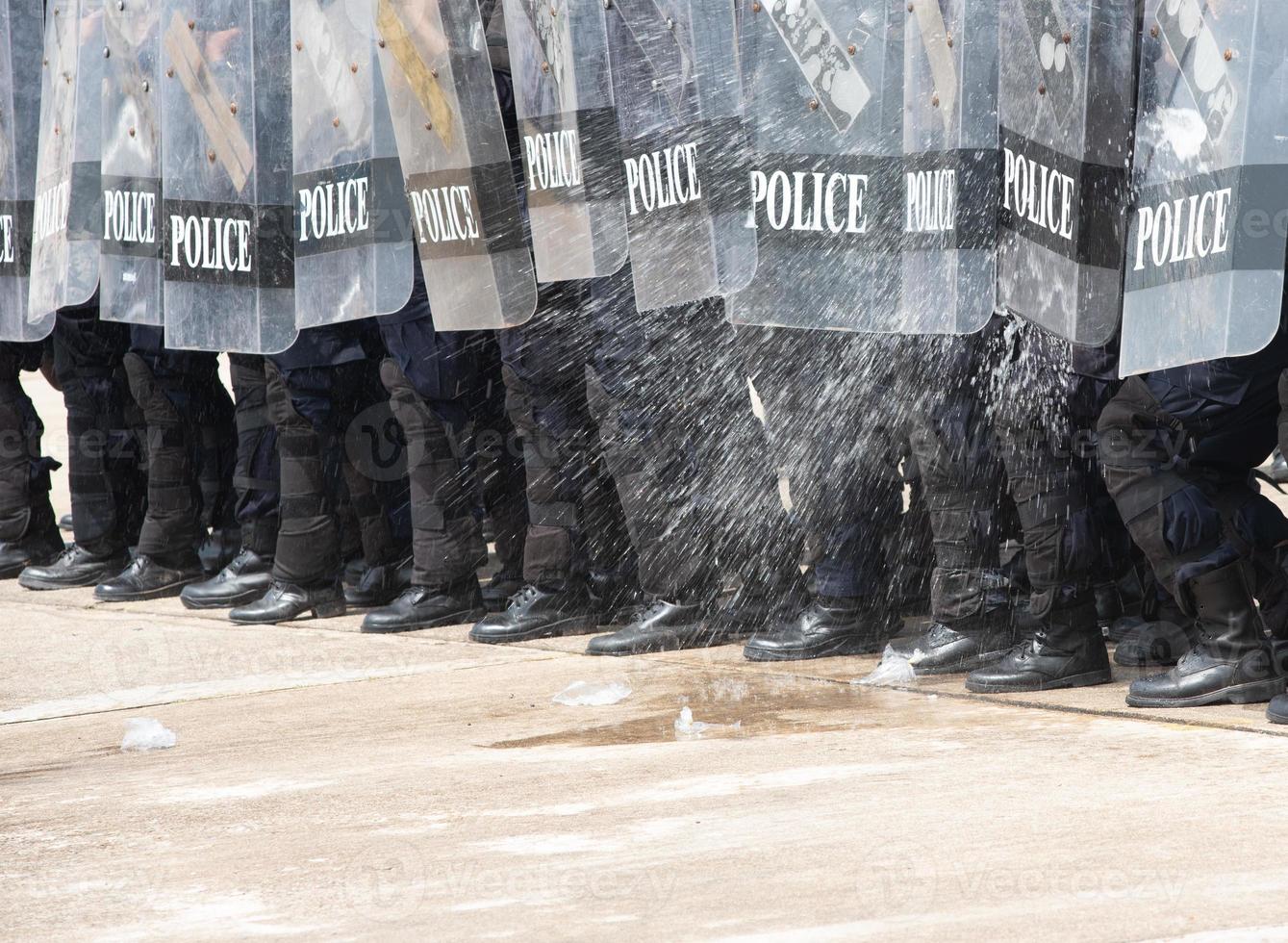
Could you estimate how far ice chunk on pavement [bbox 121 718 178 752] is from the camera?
13.6 feet

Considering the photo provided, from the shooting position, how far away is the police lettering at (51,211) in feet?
20.9

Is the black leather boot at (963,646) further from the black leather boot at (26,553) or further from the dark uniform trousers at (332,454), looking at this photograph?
the black leather boot at (26,553)

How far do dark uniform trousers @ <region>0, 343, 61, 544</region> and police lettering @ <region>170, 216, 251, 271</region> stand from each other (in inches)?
62.6

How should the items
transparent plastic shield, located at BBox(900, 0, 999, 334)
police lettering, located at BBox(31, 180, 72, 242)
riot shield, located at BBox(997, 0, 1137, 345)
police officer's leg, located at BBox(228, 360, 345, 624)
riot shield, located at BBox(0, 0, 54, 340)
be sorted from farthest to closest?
riot shield, located at BBox(0, 0, 54, 340)
police lettering, located at BBox(31, 180, 72, 242)
police officer's leg, located at BBox(228, 360, 345, 624)
transparent plastic shield, located at BBox(900, 0, 999, 334)
riot shield, located at BBox(997, 0, 1137, 345)

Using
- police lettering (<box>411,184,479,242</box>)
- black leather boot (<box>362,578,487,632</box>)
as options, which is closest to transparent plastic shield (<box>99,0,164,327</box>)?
police lettering (<box>411,184,479,242</box>)

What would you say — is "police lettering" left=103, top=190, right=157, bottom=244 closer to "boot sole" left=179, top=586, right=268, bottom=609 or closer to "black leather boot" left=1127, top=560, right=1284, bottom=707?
"boot sole" left=179, top=586, right=268, bottom=609

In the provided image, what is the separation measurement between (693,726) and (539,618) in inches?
57.7

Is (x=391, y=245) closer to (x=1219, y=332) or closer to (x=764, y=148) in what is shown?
(x=764, y=148)

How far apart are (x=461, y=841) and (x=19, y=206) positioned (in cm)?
439

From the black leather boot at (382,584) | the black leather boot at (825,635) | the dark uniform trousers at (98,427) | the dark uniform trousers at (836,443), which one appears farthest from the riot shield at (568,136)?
the dark uniform trousers at (98,427)

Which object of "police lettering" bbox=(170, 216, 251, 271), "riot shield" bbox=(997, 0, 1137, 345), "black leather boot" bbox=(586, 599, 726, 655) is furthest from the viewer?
"police lettering" bbox=(170, 216, 251, 271)

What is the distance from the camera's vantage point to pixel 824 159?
429 centimetres

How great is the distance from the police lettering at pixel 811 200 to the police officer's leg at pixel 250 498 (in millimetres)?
2156

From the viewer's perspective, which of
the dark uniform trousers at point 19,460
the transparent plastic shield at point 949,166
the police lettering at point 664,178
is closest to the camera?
the transparent plastic shield at point 949,166
